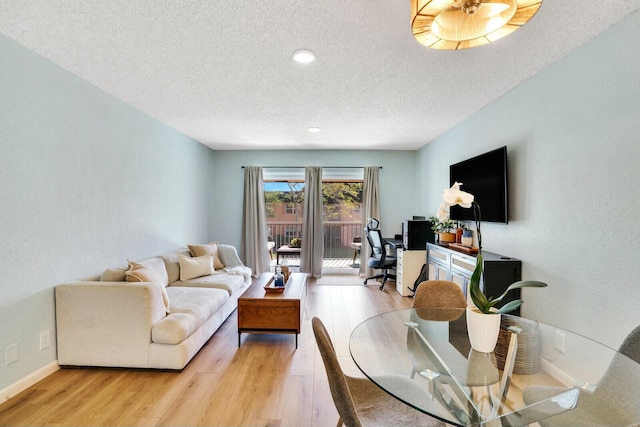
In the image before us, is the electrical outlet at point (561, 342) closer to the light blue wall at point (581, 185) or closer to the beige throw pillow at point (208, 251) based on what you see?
the light blue wall at point (581, 185)

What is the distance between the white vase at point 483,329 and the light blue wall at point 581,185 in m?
1.07

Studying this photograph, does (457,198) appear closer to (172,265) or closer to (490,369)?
(490,369)

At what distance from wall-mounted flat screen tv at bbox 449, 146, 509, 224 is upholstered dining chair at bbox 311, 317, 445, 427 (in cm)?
222

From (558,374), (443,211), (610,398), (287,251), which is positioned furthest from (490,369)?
(287,251)

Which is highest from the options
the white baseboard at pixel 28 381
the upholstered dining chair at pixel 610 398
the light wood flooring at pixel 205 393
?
the upholstered dining chair at pixel 610 398

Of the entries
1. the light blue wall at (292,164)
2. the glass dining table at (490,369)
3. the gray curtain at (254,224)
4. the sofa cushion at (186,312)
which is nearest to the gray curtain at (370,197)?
the light blue wall at (292,164)

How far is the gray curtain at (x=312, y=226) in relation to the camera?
587 cm

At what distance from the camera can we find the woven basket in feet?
4.76

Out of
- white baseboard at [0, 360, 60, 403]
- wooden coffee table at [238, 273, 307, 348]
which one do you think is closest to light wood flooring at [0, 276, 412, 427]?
white baseboard at [0, 360, 60, 403]

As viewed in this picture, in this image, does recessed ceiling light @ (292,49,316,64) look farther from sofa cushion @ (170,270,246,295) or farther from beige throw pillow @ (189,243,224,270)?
beige throw pillow @ (189,243,224,270)

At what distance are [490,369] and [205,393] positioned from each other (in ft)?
6.11

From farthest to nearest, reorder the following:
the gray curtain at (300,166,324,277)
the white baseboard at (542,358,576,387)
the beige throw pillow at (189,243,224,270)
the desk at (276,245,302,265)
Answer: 1. the desk at (276,245,302,265)
2. the gray curtain at (300,166,324,277)
3. the beige throw pillow at (189,243,224,270)
4. the white baseboard at (542,358,576,387)

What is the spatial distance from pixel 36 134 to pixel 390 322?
113 inches

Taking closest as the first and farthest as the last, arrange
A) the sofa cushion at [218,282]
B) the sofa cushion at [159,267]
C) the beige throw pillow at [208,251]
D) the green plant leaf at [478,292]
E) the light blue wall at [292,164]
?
the green plant leaf at [478,292], the sofa cushion at [159,267], the sofa cushion at [218,282], the beige throw pillow at [208,251], the light blue wall at [292,164]
